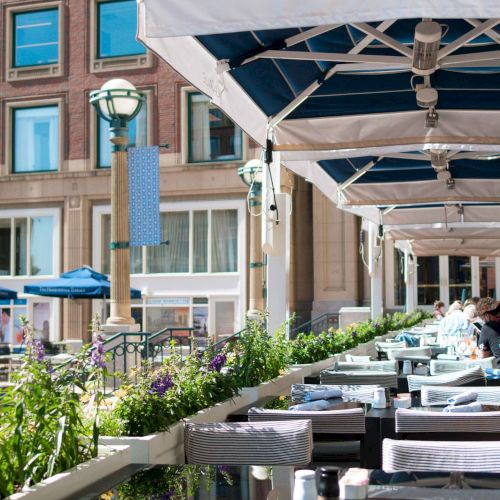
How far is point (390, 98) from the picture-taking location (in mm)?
8617

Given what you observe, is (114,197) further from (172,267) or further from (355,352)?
(172,267)

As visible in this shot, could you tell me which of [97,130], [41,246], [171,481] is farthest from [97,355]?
[41,246]

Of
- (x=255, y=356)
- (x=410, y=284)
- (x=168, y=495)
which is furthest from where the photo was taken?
(x=410, y=284)

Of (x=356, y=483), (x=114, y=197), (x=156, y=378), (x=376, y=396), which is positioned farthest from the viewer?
(x=114, y=197)

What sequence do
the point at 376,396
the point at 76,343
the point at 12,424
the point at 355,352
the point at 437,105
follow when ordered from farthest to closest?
the point at 76,343 → the point at 355,352 → the point at 437,105 → the point at 376,396 → the point at 12,424

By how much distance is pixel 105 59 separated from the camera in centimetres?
3594

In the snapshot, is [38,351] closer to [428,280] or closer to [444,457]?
[444,457]

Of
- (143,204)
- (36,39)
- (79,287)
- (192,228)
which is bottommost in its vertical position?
(79,287)

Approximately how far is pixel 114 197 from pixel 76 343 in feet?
58.7

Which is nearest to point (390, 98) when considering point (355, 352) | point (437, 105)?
point (437, 105)

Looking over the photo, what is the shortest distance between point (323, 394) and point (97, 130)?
3091 centimetres

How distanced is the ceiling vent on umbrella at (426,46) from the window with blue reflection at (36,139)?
31.7 m

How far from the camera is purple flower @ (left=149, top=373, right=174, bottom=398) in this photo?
6.25 m

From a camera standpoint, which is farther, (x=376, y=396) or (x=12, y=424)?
(x=376, y=396)
